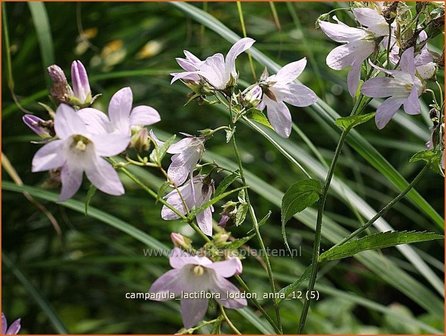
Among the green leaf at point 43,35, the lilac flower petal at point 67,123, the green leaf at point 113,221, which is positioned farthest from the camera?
the green leaf at point 43,35

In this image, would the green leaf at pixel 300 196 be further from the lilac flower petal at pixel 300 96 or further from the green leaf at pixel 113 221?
the green leaf at pixel 113 221

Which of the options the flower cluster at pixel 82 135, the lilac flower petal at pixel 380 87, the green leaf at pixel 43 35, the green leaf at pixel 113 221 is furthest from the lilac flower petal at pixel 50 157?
the green leaf at pixel 43 35

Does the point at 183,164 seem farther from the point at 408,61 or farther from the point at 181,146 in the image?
the point at 408,61

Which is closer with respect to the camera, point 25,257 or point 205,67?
point 205,67

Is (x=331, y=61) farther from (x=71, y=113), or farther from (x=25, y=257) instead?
(x=25, y=257)

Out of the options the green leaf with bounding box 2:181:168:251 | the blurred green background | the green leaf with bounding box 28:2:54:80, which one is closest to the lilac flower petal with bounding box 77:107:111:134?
the green leaf with bounding box 2:181:168:251

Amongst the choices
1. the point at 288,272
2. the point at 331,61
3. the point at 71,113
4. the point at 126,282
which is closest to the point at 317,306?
the point at 288,272

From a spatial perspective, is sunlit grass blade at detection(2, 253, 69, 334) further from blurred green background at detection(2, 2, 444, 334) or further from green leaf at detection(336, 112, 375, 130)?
green leaf at detection(336, 112, 375, 130)
